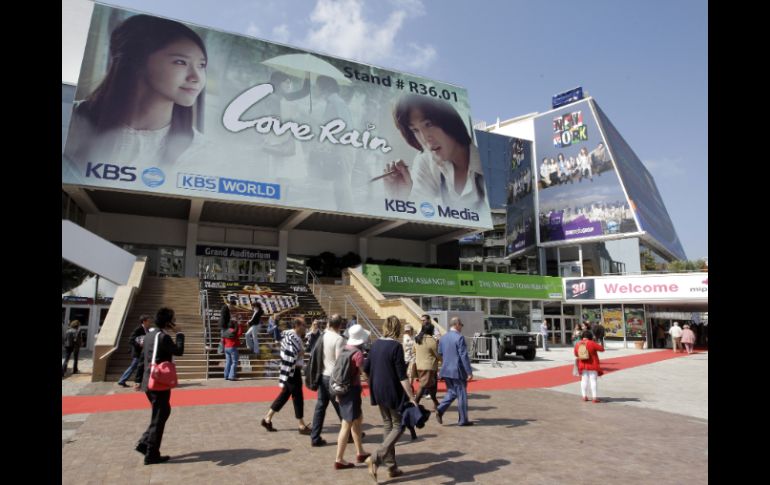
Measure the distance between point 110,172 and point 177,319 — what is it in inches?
421

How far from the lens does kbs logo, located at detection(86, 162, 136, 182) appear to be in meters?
23.3

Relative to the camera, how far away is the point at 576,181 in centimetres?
4097

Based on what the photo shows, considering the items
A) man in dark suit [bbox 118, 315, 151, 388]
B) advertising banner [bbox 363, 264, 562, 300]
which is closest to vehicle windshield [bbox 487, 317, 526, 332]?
advertising banner [bbox 363, 264, 562, 300]

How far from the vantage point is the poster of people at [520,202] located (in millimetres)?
43219

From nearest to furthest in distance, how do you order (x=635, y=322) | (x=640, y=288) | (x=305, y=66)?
1. (x=640, y=288)
2. (x=635, y=322)
3. (x=305, y=66)

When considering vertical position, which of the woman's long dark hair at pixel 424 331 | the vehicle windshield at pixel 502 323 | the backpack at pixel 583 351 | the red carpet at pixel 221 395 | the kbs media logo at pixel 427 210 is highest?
the kbs media logo at pixel 427 210

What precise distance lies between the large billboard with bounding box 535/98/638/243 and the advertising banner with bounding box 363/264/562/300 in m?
8.62

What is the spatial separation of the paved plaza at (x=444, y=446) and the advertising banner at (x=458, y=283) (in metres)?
17.7

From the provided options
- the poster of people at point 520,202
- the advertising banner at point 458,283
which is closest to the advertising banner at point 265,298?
the advertising banner at point 458,283

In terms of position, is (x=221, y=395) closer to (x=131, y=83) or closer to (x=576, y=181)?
(x=131, y=83)

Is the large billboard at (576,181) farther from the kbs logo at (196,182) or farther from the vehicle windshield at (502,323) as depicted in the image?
the kbs logo at (196,182)

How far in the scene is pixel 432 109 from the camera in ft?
110

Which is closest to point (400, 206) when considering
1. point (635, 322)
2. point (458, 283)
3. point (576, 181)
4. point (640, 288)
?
point (458, 283)
